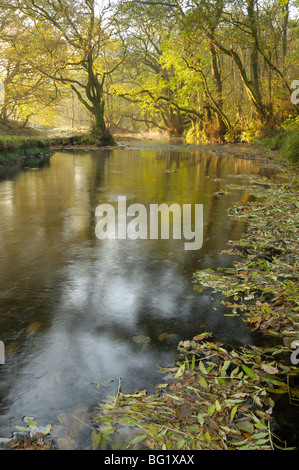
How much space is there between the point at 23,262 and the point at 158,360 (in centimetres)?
254

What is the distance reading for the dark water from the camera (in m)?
2.34

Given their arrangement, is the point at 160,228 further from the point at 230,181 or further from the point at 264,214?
the point at 230,181

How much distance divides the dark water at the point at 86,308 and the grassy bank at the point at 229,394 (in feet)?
0.47

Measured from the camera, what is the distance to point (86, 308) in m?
3.32

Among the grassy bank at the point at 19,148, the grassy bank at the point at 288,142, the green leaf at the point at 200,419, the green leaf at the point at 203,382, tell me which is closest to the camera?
the green leaf at the point at 200,419

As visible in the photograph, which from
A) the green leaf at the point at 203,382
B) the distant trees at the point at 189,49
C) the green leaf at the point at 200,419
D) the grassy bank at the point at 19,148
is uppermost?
the distant trees at the point at 189,49

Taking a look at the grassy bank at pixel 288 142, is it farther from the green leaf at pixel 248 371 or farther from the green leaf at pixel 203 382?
the green leaf at pixel 203 382

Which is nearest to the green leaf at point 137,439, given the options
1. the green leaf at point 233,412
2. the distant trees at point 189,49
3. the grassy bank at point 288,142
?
the green leaf at point 233,412

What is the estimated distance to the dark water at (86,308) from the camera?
2.34m

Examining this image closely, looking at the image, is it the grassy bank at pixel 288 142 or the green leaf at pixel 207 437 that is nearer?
the green leaf at pixel 207 437

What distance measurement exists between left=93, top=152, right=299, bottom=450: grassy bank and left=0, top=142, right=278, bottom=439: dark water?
142 millimetres

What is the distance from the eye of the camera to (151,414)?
207 cm

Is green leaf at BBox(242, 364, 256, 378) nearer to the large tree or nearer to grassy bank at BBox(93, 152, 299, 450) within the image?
grassy bank at BBox(93, 152, 299, 450)

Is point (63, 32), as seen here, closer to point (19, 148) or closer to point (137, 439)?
point (19, 148)
